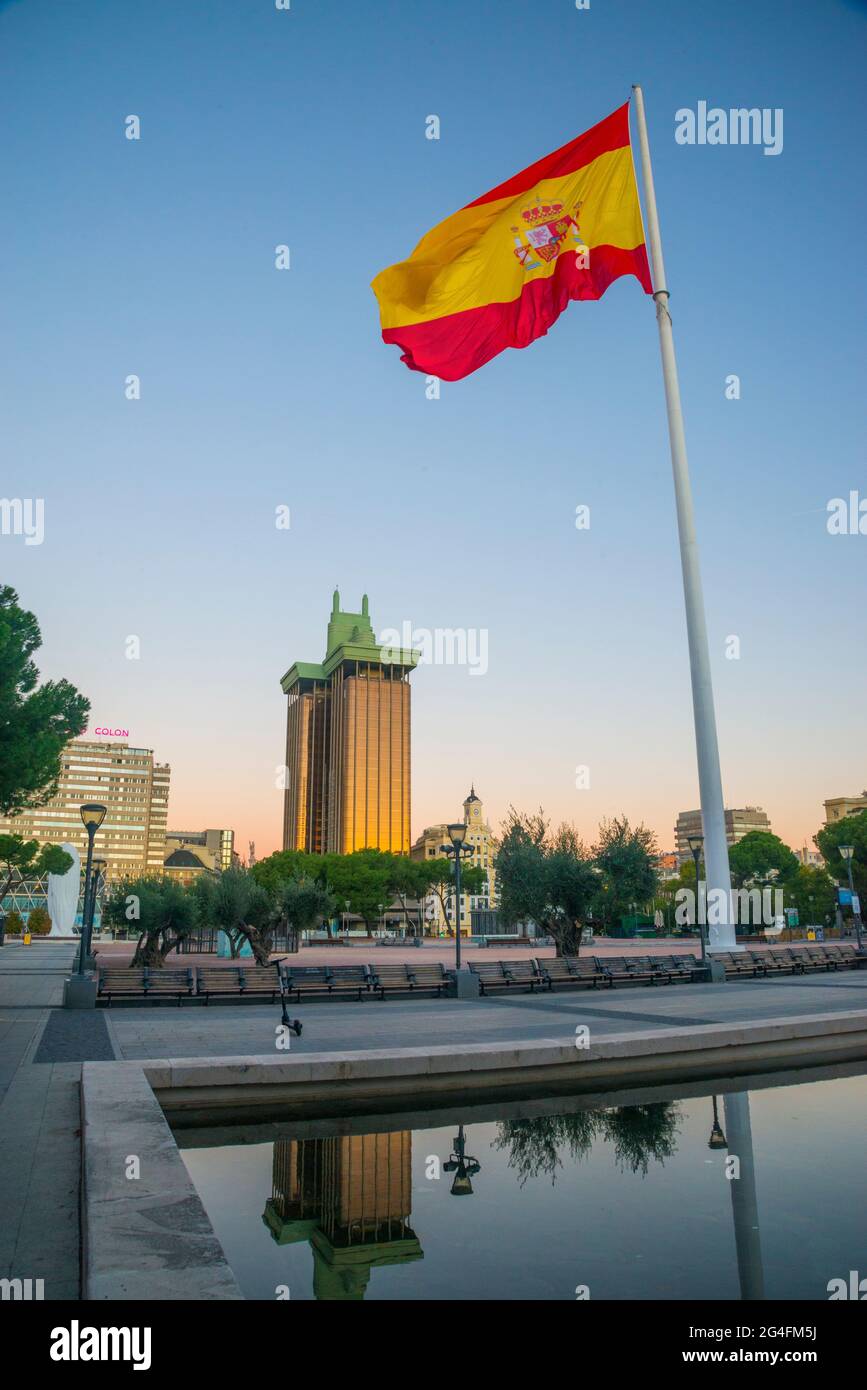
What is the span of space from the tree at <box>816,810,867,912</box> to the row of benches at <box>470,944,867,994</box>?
43.8 m

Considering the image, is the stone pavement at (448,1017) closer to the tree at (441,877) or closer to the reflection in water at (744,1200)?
the reflection in water at (744,1200)

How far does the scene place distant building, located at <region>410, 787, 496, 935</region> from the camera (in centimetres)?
11876

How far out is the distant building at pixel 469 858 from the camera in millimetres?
118762

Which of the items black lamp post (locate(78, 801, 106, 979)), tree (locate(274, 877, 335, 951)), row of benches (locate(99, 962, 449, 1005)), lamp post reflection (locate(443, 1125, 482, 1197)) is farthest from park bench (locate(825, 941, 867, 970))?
lamp post reflection (locate(443, 1125, 482, 1197))

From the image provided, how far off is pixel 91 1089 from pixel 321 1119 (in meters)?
2.37

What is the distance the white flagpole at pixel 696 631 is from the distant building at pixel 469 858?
78.4 metres

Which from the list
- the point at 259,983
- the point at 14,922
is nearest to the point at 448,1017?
the point at 259,983

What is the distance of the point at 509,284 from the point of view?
61.3ft

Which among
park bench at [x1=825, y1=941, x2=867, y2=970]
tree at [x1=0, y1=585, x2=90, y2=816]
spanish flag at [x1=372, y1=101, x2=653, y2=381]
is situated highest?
spanish flag at [x1=372, y1=101, x2=653, y2=381]

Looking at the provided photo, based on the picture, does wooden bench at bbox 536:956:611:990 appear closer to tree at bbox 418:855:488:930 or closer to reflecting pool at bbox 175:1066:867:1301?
reflecting pool at bbox 175:1066:867:1301

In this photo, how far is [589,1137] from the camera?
881 cm

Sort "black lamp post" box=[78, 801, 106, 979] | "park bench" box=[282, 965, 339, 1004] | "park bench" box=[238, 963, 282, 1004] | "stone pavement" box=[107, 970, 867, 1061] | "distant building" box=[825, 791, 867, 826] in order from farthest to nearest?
1. "distant building" box=[825, 791, 867, 826]
2. "park bench" box=[282, 965, 339, 1004]
3. "park bench" box=[238, 963, 282, 1004]
4. "black lamp post" box=[78, 801, 106, 979]
5. "stone pavement" box=[107, 970, 867, 1061]

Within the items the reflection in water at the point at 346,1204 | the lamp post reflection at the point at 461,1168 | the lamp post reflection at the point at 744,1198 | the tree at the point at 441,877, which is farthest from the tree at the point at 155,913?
the tree at the point at 441,877
